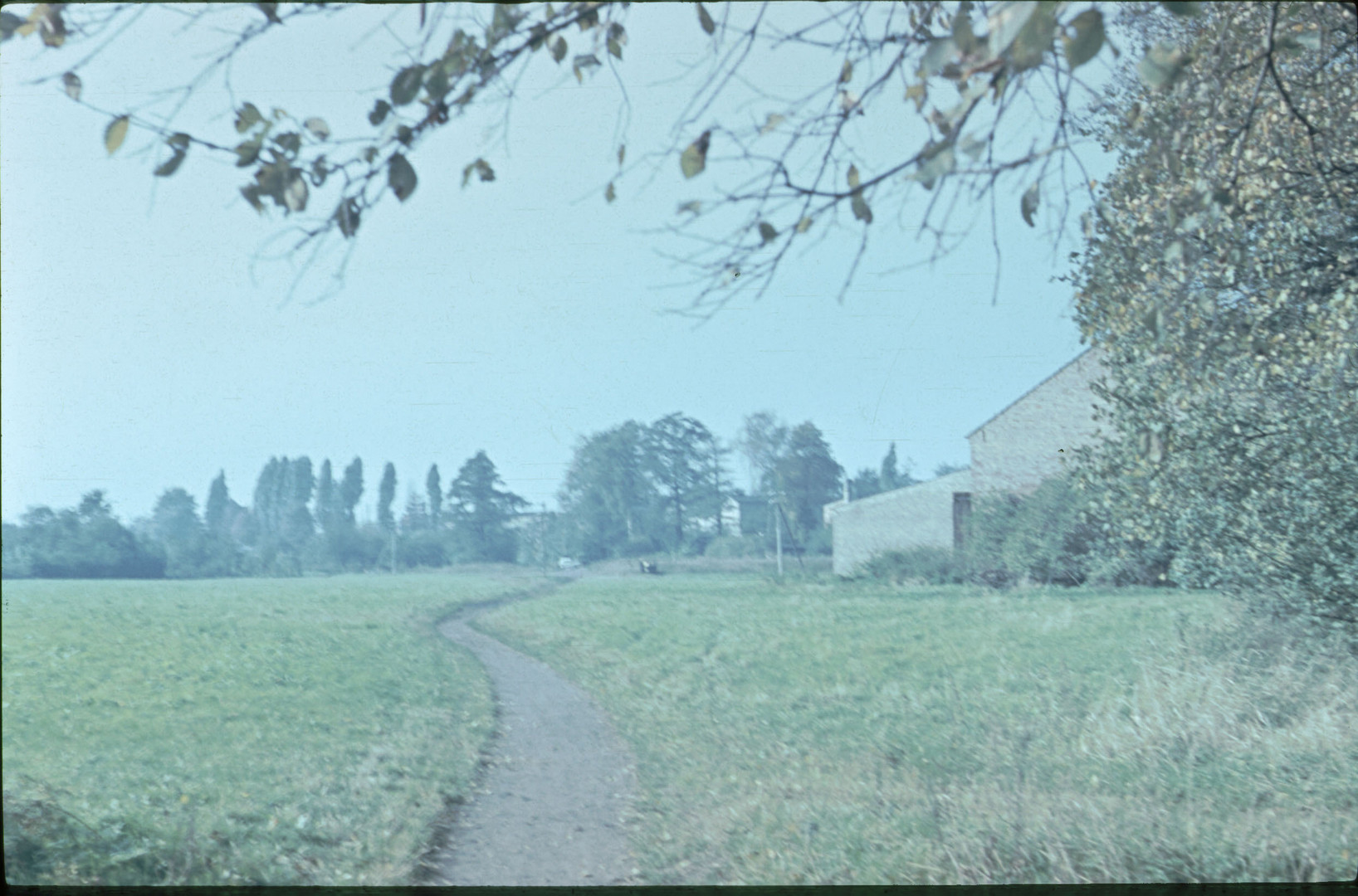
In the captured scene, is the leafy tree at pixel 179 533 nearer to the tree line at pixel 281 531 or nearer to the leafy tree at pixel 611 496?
Result: the tree line at pixel 281 531

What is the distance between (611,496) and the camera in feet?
14.9

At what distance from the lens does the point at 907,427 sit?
445cm

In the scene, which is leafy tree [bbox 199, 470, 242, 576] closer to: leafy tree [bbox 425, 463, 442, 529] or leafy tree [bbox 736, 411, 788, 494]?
leafy tree [bbox 425, 463, 442, 529]

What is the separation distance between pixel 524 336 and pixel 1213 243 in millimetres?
3033

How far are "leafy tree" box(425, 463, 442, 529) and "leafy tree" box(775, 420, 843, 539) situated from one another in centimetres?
157

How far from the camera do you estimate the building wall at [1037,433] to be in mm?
4527

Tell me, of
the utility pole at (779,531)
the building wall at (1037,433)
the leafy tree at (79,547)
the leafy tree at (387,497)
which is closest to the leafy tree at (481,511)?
the leafy tree at (387,497)

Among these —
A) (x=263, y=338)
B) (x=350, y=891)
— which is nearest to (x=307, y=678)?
(x=350, y=891)

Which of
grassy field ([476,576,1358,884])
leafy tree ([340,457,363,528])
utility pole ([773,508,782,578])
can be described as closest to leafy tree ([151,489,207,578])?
leafy tree ([340,457,363,528])

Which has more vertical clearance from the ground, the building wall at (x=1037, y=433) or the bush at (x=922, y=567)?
the building wall at (x=1037, y=433)

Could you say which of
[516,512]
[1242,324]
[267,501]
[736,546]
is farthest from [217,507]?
[1242,324]

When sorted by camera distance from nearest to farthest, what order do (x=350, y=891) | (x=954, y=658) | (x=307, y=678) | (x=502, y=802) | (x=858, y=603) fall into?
(x=350, y=891), (x=502, y=802), (x=307, y=678), (x=954, y=658), (x=858, y=603)

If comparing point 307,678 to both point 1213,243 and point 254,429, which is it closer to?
point 254,429

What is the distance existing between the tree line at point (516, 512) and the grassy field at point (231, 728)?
0.13 m
